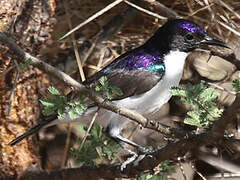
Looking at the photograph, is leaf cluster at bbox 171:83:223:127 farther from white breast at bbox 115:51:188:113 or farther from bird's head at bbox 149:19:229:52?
bird's head at bbox 149:19:229:52

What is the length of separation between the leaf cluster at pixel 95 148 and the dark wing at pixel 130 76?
8.3 inches

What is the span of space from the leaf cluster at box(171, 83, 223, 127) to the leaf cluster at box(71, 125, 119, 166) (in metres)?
0.90

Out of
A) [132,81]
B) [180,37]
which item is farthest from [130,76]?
[180,37]

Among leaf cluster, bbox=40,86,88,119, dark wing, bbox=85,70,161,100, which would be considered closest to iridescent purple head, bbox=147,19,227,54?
dark wing, bbox=85,70,161,100

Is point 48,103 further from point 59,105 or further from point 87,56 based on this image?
point 87,56

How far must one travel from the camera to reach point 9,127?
330 centimetres

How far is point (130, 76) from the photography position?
3.17 metres

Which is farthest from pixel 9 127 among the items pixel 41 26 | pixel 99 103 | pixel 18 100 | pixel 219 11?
pixel 219 11

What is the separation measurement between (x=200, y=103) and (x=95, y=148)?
973 mm

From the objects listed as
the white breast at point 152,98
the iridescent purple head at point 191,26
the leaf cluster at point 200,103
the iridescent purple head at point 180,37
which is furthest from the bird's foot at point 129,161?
→ the leaf cluster at point 200,103

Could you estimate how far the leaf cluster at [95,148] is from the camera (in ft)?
9.68

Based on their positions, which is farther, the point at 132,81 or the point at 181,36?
the point at 181,36

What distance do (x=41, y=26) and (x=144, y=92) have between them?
68 centimetres

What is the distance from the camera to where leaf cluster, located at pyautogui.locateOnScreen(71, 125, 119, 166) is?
9.68ft
